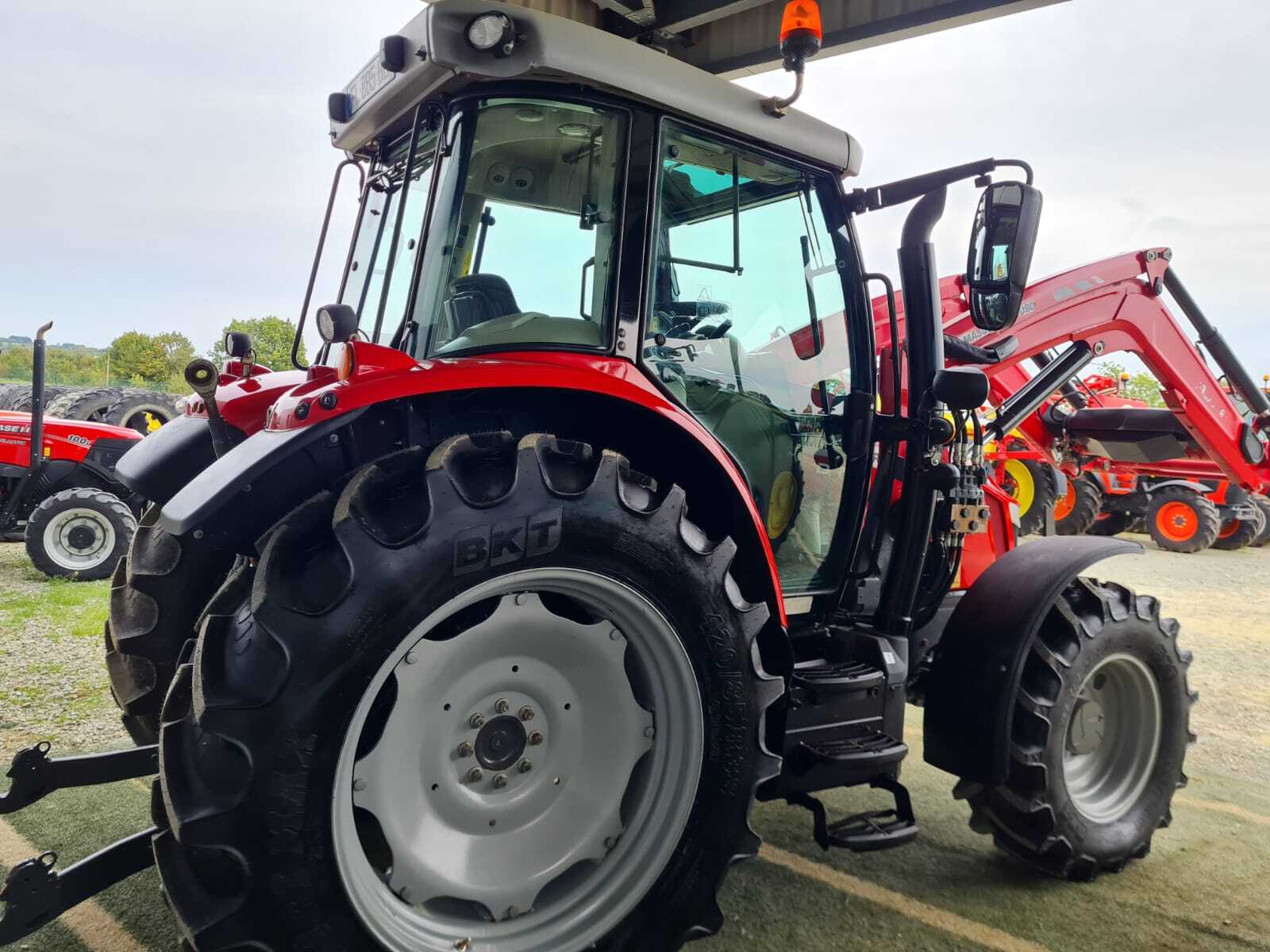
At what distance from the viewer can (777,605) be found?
2.45 meters

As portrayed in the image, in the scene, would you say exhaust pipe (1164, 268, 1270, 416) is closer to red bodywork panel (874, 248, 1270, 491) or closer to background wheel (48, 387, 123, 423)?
red bodywork panel (874, 248, 1270, 491)

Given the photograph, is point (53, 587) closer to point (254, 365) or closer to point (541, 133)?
point (254, 365)

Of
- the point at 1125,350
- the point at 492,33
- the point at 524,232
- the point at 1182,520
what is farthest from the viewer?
the point at 1182,520

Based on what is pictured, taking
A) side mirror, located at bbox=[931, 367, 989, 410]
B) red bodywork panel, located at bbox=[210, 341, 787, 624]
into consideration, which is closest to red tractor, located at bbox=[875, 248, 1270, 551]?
side mirror, located at bbox=[931, 367, 989, 410]

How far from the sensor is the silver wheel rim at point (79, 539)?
7.02m

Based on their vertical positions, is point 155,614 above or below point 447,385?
below

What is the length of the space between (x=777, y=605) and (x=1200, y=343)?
11.2ft

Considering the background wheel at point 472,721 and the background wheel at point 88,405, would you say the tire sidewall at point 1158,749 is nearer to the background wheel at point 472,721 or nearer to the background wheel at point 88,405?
the background wheel at point 472,721

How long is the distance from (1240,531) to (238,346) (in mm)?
12430

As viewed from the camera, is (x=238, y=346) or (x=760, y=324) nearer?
(x=760, y=324)

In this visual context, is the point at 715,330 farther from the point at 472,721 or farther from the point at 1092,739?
the point at 1092,739

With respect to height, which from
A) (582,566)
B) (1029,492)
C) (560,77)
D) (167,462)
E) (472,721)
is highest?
(560,77)

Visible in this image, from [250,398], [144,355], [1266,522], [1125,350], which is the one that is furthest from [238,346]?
[144,355]

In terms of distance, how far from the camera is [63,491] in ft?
24.2
